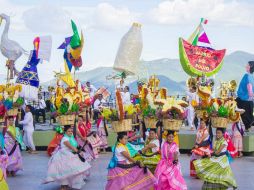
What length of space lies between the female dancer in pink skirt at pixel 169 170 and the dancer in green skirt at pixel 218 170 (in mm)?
956

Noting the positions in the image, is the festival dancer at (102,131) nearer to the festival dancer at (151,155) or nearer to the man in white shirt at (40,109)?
the man in white shirt at (40,109)

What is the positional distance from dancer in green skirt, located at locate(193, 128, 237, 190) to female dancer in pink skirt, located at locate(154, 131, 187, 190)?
956 mm

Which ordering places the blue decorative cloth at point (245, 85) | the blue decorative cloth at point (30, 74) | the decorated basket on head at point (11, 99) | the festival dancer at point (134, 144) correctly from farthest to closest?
the blue decorative cloth at point (30, 74) → the blue decorative cloth at point (245, 85) → the decorated basket on head at point (11, 99) → the festival dancer at point (134, 144)

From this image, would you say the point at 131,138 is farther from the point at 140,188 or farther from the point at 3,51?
the point at 3,51

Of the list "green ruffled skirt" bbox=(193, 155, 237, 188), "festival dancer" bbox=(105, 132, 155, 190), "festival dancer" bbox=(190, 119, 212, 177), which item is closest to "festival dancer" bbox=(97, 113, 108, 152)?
"festival dancer" bbox=(190, 119, 212, 177)

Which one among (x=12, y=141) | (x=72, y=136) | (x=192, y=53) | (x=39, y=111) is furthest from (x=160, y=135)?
(x=39, y=111)

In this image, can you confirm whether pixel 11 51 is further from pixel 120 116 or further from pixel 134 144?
pixel 120 116

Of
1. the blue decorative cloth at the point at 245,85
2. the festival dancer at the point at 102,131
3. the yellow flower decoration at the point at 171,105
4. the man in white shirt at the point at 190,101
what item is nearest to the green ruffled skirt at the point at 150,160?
the yellow flower decoration at the point at 171,105

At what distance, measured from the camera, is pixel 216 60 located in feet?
71.2

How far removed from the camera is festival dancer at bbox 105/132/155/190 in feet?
34.7

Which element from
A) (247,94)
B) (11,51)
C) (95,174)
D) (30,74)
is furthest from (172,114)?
(11,51)

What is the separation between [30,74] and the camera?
20.9 m

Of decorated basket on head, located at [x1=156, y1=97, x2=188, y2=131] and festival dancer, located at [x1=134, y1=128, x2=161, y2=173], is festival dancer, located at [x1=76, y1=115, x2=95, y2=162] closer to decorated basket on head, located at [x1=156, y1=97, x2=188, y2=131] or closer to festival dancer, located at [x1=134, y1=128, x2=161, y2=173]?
festival dancer, located at [x1=134, y1=128, x2=161, y2=173]

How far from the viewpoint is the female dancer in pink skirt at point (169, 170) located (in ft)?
35.6
